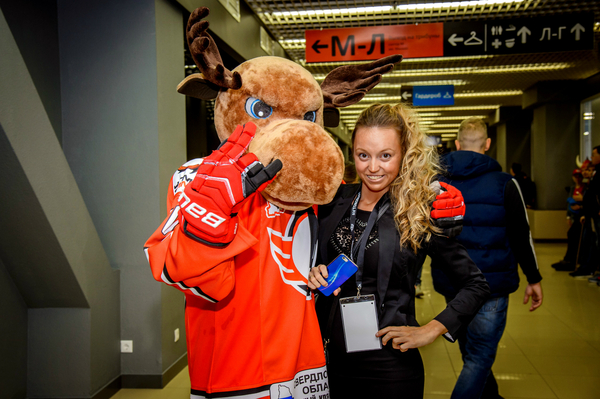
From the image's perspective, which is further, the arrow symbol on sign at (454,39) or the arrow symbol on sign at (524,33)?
the arrow symbol on sign at (454,39)

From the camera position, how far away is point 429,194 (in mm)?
1340

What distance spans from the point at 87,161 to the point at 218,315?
2.14 meters

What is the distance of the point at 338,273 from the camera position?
3.99 ft

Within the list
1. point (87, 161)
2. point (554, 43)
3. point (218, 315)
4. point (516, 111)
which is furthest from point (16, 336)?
point (516, 111)

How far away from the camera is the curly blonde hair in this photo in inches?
51.3

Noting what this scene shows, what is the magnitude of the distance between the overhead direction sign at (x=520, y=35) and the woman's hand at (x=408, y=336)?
4.08 m

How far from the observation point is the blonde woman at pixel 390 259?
1285 millimetres

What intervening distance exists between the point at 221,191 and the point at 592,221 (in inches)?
267

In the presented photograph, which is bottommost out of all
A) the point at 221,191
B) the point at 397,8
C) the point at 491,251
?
the point at 491,251

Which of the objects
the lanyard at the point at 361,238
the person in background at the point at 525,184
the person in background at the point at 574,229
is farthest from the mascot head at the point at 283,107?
the person in background at the point at 525,184

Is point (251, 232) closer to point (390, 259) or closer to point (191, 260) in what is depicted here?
point (191, 260)

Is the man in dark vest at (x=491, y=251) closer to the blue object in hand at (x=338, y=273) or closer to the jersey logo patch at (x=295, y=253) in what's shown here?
the blue object in hand at (x=338, y=273)

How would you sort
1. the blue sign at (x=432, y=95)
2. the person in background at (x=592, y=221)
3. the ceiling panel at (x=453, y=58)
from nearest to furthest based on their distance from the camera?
the ceiling panel at (x=453, y=58)
the person in background at (x=592, y=221)
the blue sign at (x=432, y=95)

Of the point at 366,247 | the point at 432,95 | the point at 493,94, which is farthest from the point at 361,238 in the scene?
the point at 493,94
